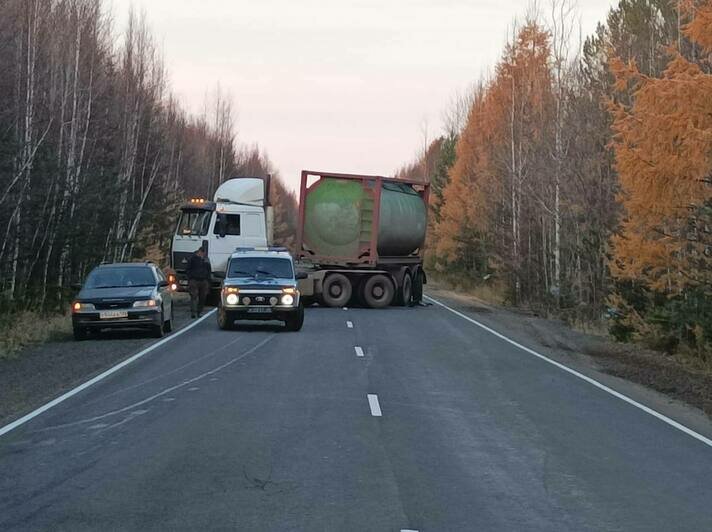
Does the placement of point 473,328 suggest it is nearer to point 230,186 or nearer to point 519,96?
point 230,186

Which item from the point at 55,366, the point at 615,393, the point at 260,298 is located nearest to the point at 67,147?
the point at 260,298

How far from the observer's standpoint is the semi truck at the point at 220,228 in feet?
122

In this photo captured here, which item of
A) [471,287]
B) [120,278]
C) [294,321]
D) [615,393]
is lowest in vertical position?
[471,287]

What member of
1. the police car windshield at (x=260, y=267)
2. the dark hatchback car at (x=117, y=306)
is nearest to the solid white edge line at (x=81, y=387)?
the dark hatchback car at (x=117, y=306)

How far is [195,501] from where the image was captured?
900 centimetres

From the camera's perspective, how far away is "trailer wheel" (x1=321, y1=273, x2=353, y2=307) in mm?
38406

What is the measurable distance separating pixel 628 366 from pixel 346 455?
13.1 meters

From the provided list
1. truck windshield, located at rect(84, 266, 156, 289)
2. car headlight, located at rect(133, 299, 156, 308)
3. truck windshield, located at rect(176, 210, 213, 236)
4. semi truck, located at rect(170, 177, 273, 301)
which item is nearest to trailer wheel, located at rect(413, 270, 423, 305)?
semi truck, located at rect(170, 177, 273, 301)

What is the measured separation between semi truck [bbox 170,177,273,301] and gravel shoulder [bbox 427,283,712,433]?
752 cm

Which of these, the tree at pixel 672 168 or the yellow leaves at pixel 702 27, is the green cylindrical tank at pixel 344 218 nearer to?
the tree at pixel 672 168

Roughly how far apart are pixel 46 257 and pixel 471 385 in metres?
19.0

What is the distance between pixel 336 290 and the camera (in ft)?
126

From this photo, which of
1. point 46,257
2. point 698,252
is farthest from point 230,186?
point 698,252

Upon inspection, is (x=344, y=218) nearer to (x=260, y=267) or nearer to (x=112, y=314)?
(x=260, y=267)
